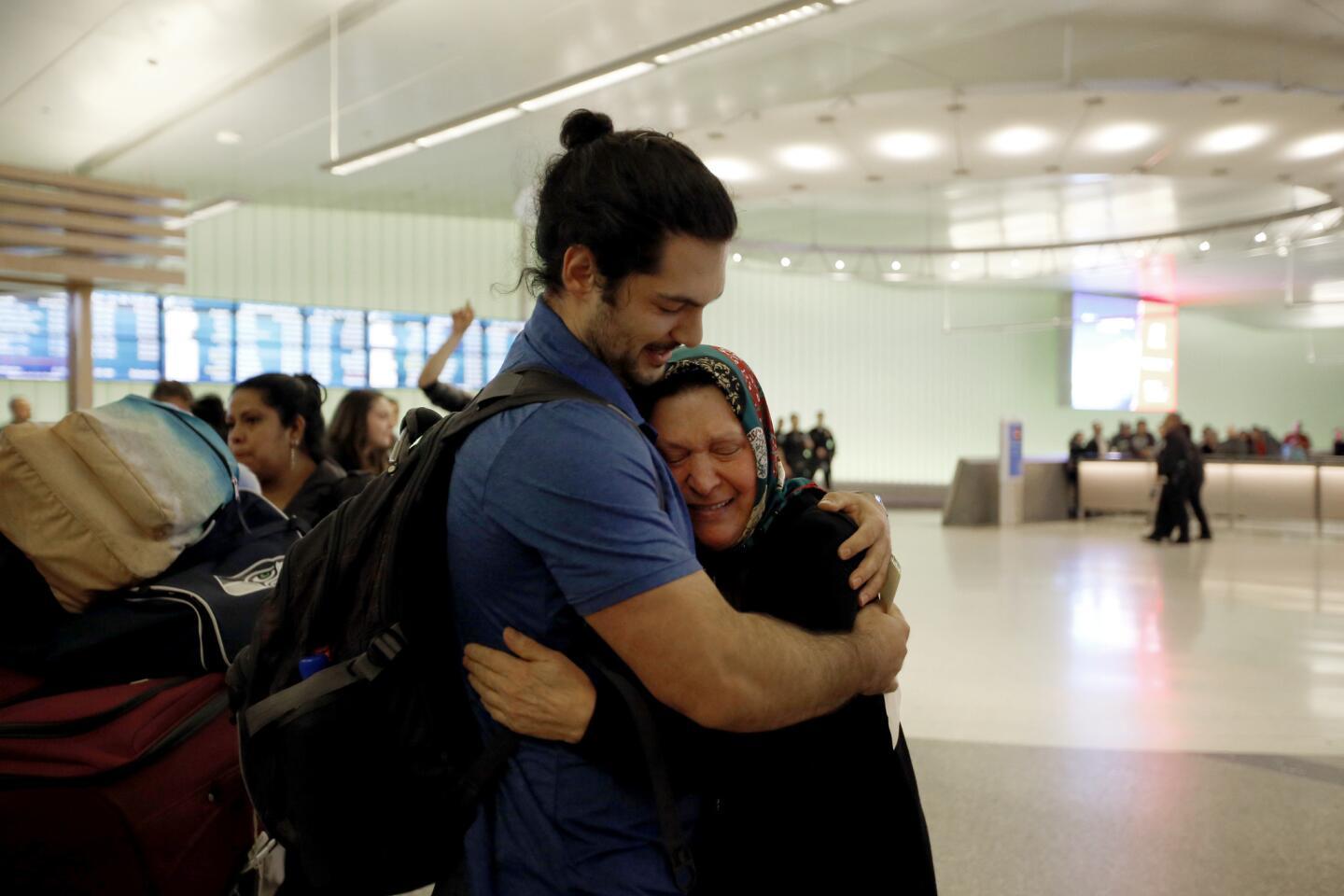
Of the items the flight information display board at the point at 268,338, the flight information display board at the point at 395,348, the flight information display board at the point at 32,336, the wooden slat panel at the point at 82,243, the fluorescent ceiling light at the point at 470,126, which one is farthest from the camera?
the flight information display board at the point at 395,348

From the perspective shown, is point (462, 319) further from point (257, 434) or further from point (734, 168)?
point (734, 168)

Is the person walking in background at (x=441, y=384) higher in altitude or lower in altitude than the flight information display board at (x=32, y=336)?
lower

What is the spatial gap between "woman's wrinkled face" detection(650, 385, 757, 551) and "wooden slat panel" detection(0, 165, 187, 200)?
34.1ft

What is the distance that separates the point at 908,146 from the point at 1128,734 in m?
6.99

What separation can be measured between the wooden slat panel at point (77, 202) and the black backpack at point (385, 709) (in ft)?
34.2

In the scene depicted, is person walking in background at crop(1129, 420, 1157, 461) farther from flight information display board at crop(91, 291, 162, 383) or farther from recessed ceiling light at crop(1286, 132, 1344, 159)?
flight information display board at crop(91, 291, 162, 383)

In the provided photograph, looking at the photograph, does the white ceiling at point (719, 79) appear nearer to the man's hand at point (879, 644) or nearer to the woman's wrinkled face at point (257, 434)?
the woman's wrinkled face at point (257, 434)

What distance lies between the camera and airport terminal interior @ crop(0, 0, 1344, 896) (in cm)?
381

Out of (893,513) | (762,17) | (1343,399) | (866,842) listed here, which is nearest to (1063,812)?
(866,842)

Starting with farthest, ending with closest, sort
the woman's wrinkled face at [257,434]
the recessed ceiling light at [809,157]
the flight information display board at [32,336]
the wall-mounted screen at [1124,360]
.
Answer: the wall-mounted screen at [1124,360] → the flight information display board at [32,336] → the recessed ceiling light at [809,157] → the woman's wrinkled face at [257,434]

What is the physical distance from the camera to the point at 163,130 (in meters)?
11.1

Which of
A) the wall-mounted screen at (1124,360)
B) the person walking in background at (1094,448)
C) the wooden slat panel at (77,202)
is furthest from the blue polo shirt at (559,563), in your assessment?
the wall-mounted screen at (1124,360)

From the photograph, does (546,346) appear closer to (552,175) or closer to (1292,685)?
(552,175)

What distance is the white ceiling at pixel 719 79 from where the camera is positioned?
324 inches
